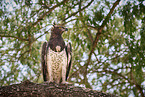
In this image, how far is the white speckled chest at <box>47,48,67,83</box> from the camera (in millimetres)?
4211

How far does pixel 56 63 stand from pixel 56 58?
4.5 inches

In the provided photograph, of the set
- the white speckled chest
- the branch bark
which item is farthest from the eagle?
the branch bark

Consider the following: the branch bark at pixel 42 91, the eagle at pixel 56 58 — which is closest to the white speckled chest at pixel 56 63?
the eagle at pixel 56 58

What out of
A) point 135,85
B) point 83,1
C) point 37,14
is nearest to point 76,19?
point 83,1

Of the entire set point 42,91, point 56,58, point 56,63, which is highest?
point 56,58

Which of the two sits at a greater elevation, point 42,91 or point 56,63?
point 56,63

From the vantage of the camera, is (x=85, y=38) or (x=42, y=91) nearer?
(x=42, y=91)

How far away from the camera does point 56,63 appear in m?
4.23

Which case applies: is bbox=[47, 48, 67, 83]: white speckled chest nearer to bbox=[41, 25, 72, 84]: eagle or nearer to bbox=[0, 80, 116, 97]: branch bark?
bbox=[41, 25, 72, 84]: eagle

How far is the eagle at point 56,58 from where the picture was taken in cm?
422

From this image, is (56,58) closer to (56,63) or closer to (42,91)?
(56,63)

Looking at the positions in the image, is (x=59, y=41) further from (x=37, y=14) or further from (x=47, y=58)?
(x=37, y=14)

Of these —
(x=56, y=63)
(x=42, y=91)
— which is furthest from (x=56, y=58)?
(x=42, y=91)

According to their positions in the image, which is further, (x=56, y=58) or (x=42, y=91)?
(x=56, y=58)
